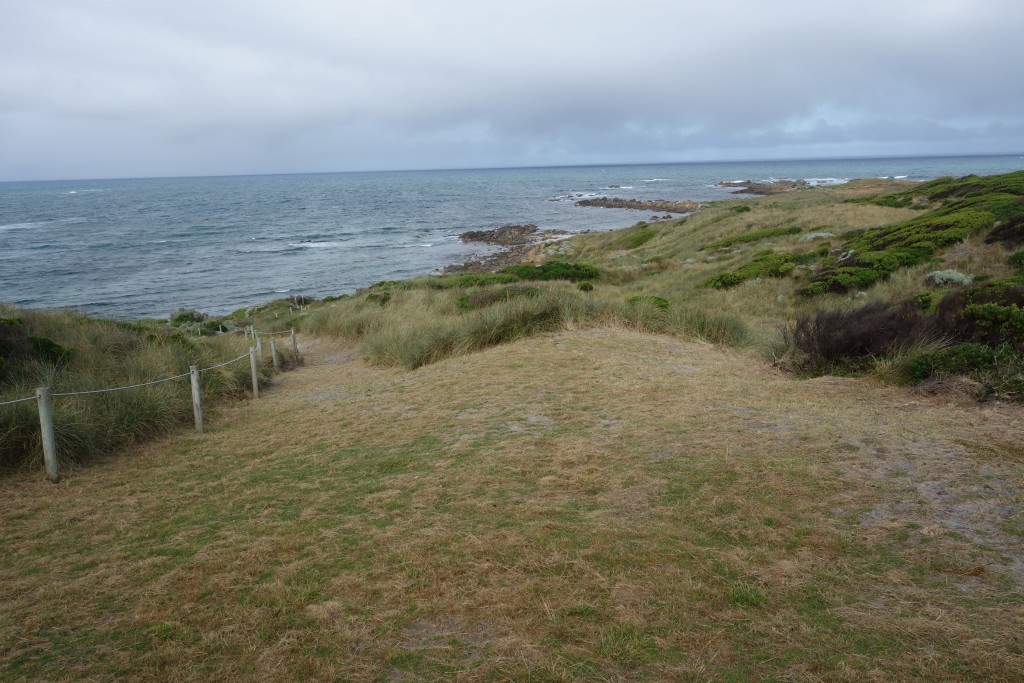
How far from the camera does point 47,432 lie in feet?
22.5

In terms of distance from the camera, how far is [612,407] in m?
8.45

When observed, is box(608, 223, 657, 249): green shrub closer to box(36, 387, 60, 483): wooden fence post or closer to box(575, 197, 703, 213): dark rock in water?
box(575, 197, 703, 213): dark rock in water

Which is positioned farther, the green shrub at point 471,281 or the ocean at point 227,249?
the ocean at point 227,249

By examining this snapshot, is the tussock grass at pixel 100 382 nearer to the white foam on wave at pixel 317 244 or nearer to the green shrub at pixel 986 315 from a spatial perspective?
the green shrub at pixel 986 315

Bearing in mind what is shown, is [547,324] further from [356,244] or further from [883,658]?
[356,244]

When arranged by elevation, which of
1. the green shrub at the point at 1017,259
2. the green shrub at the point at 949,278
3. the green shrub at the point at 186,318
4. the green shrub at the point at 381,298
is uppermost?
the green shrub at the point at 1017,259

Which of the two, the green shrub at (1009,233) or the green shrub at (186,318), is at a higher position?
the green shrub at (1009,233)

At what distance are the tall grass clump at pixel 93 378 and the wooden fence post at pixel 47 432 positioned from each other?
0.56m

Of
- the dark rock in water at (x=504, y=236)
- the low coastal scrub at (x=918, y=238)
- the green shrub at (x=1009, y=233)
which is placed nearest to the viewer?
the green shrub at (x=1009, y=233)

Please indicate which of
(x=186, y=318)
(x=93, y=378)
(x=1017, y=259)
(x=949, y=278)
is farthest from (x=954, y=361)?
(x=186, y=318)

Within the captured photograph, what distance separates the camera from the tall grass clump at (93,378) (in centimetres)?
764

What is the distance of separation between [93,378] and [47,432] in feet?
10.7

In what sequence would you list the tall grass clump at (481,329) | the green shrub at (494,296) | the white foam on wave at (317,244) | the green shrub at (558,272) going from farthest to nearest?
the white foam on wave at (317,244), the green shrub at (558,272), the green shrub at (494,296), the tall grass clump at (481,329)

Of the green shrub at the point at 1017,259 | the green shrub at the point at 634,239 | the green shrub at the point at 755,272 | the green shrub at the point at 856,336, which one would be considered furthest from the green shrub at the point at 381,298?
the green shrub at the point at 634,239
